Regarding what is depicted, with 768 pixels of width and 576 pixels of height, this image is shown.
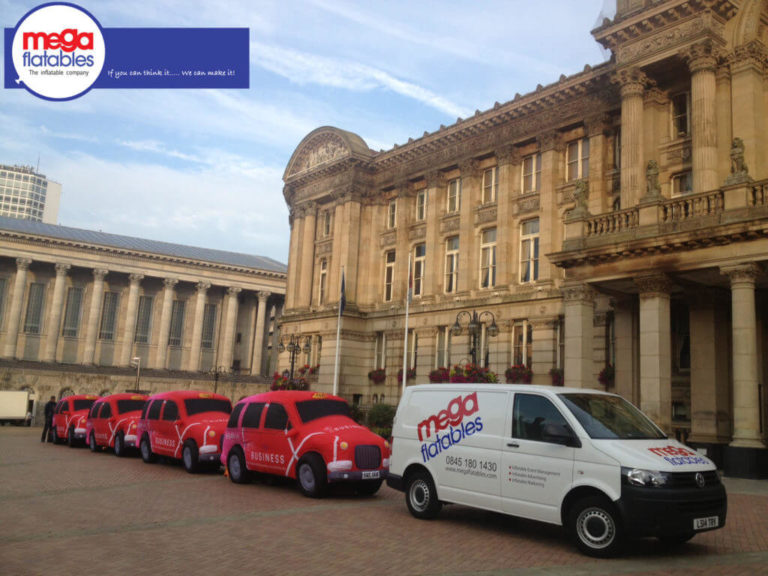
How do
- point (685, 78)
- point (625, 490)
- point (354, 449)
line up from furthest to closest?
point (685, 78)
point (354, 449)
point (625, 490)

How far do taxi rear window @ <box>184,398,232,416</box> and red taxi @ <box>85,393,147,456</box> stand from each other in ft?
13.8

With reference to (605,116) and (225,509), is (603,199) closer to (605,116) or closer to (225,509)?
(605,116)

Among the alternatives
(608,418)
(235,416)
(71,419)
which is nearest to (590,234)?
(235,416)

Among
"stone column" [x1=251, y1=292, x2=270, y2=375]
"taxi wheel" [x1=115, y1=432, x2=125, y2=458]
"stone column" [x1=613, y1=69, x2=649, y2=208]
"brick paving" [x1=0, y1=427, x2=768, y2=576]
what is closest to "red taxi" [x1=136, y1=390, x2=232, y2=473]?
"taxi wheel" [x1=115, y1=432, x2=125, y2=458]

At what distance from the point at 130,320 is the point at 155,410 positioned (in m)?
60.3

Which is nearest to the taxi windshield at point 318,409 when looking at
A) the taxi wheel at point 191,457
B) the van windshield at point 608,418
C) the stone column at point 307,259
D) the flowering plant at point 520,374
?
the taxi wheel at point 191,457

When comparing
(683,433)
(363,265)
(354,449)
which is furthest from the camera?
(363,265)

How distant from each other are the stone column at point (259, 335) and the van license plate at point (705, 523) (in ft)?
254

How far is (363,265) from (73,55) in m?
29.3

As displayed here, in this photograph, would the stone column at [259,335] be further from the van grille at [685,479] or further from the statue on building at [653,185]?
the van grille at [685,479]

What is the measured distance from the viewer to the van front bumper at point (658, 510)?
891cm

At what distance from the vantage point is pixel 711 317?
23.8 metres

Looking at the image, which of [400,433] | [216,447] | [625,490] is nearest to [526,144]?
[216,447]

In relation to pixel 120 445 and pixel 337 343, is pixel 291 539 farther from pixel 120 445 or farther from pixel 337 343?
pixel 337 343
